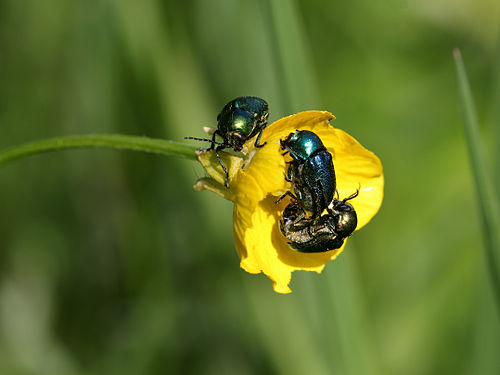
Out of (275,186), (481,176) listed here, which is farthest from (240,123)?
(481,176)

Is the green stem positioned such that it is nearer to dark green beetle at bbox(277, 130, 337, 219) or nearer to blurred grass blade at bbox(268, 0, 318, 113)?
dark green beetle at bbox(277, 130, 337, 219)

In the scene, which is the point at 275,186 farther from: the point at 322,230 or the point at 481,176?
the point at 481,176

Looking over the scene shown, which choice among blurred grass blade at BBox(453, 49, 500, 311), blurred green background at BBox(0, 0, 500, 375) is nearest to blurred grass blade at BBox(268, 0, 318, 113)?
blurred green background at BBox(0, 0, 500, 375)

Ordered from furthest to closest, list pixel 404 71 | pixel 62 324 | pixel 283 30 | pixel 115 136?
pixel 404 71
pixel 62 324
pixel 283 30
pixel 115 136

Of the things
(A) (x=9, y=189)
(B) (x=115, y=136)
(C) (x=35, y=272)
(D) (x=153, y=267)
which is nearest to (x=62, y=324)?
(C) (x=35, y=272)

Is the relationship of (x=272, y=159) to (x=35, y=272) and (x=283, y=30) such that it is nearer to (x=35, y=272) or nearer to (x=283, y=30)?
(x=283, y=30)

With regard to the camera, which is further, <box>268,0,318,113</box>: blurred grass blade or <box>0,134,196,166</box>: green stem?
<box>268,0,318,113</box>: blurred grass blade

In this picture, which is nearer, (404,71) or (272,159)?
(272,159)

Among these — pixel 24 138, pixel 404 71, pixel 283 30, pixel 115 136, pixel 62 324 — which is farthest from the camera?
pixel 404 71
